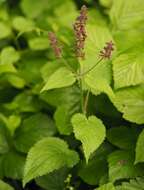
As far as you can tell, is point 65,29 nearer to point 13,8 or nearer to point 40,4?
point 40,4

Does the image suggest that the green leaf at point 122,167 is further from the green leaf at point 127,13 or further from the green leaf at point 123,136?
the green leaf at point 127,13

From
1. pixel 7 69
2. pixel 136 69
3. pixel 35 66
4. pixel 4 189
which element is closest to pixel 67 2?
pixel 35 66

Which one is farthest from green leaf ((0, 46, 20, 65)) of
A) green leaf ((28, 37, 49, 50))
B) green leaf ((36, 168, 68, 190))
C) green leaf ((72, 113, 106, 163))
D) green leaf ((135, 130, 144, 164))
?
green leaf ((135, 130, 144, 164))

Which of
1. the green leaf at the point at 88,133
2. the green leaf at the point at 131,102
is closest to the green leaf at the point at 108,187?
the green leaf at the point at 88,133

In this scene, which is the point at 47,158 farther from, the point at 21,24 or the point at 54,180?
the point at 21,24

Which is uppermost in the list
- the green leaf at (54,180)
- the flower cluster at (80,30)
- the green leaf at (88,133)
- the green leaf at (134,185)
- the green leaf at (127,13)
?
the flower cluster at (80,30)
